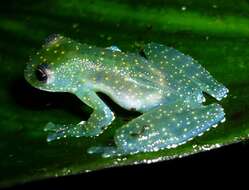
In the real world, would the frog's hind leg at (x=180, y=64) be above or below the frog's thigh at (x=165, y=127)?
above

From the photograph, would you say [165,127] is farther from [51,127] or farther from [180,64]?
[51,127]

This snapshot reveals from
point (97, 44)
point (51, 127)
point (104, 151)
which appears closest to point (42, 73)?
point (51, 127)

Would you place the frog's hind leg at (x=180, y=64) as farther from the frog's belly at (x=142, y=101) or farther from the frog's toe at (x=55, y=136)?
the frog's toe at (x=55, y=136)

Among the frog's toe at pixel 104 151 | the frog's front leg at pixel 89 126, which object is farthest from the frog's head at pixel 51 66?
the frog's toe at pixel 104 151

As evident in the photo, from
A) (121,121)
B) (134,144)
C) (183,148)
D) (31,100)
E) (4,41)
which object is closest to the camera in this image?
(183,148)

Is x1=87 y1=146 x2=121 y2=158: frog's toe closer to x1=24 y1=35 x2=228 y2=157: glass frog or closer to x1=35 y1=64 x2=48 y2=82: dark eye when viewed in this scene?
x1=24 y1=35 x2=228 y2=157: glass frog

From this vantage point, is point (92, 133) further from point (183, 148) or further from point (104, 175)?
point (104, 175)

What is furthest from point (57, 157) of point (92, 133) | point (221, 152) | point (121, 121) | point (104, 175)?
point (221, 152)
